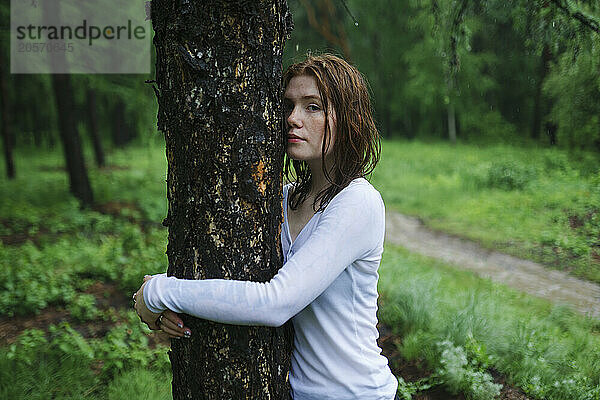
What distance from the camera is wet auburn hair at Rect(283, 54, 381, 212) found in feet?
5.53

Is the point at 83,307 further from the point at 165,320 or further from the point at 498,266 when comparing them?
the point at 498,266

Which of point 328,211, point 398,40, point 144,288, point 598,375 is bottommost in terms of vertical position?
point 598,375

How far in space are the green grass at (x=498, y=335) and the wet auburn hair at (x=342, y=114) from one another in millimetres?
2275

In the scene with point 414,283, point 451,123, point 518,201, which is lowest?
point 414,283

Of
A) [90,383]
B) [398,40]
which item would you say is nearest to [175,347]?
[90,383]

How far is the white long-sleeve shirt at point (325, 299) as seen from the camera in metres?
1.42

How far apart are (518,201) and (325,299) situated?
9232 mm

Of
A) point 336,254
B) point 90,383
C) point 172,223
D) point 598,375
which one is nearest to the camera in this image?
point 336,254

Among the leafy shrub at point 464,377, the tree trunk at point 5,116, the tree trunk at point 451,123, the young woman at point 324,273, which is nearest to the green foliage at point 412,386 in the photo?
the leafy shrub at point 464,377

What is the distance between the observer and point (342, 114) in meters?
1.70

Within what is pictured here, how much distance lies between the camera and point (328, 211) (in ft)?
5.02

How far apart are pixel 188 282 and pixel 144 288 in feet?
0.53

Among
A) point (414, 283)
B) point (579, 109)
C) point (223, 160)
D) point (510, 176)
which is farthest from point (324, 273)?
point (510, 176)

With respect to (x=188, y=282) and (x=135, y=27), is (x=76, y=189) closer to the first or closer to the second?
(x=135, y=27)
